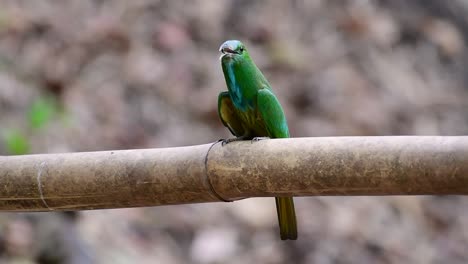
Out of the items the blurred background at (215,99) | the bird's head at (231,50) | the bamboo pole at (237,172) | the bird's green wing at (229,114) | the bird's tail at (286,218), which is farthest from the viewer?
the blurred background at (215,99)

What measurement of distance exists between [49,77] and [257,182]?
158 inches

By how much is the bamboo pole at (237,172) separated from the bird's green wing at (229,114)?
60 cm

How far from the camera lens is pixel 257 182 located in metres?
2.37

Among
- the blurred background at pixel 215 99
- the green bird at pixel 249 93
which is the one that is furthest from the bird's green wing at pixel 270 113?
the blurred background at pixel 215 99

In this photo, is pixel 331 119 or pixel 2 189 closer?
pixel 2 189

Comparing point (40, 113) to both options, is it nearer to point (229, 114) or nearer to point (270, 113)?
point (229, 114)

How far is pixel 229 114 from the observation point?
10.5 ft

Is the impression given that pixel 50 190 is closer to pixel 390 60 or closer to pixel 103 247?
pixel 103 247

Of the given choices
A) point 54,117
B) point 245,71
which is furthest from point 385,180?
point 54,117

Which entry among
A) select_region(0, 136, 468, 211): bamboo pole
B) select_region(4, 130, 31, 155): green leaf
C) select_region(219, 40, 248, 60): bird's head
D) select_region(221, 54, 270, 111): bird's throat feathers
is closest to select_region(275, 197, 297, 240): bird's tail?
select_region(0, 136, 468, 211): bamboo pole

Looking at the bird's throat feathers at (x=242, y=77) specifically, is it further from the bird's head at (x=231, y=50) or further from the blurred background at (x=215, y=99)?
the blurred background at (x=215, y=99)

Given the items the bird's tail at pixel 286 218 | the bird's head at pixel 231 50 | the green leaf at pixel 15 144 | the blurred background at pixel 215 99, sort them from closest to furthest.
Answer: the bird's tail at pixel 286 218
the bird's head at pixel 231 50
the green leaf at pixel 15 144
the blurred background at pixel 215 99

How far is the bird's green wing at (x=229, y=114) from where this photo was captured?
3.14 metres

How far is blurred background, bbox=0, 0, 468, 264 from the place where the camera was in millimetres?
5488
